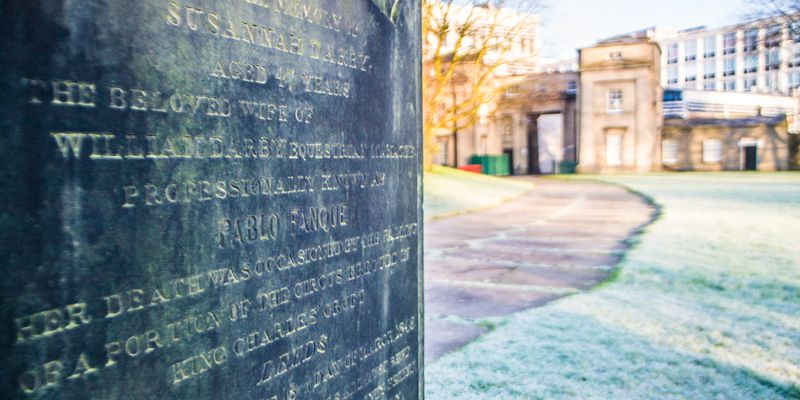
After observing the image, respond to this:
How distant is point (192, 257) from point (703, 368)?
403 cm

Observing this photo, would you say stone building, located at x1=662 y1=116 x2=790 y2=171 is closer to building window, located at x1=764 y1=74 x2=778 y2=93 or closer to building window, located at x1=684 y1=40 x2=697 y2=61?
building window, located at x1=764 y1=74 x2=778 y2=93

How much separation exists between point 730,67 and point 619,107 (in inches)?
1745

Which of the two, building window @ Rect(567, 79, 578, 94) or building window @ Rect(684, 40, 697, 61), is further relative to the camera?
building window @ Rect(684, 40, 697, 61)

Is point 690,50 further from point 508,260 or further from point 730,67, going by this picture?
point 508,260

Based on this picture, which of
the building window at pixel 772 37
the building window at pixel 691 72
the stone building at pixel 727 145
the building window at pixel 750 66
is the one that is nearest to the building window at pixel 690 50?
the building window at pixel 691 72

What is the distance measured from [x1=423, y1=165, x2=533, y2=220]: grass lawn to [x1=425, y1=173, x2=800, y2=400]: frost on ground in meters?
9.02

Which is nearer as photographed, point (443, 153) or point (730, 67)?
point (443, 153)

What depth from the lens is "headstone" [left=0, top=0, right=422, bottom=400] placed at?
155cm

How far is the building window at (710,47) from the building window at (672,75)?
170 inches

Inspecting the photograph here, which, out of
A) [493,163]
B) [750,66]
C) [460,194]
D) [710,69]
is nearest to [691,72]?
[710,69]

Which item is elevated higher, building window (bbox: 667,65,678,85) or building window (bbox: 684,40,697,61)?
building window (bbox: 684,40,697,61)

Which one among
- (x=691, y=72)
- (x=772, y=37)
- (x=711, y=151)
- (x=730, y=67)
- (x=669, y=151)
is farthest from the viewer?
(x=691, y=72)

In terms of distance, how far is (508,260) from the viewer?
9.35 metres

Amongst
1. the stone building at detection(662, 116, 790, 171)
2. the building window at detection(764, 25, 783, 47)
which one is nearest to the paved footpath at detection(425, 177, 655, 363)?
the building window at detection(764, 25, 783, 47)
